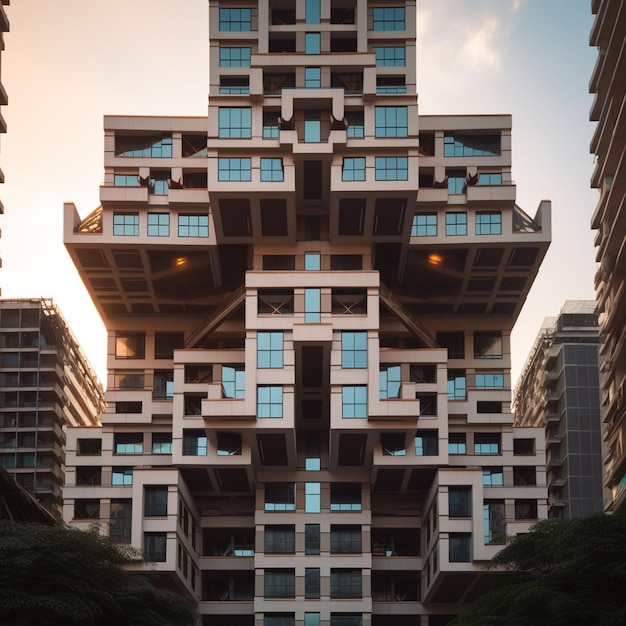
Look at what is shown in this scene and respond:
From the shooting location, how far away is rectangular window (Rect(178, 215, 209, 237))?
69.9m

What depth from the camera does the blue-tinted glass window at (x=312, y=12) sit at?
232 feet

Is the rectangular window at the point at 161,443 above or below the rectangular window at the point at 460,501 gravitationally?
above

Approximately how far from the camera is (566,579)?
3722cm

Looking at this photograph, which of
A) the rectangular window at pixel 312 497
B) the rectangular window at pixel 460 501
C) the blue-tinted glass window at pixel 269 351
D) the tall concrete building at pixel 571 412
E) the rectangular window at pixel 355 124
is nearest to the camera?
the rectangular window at pixel 460 501

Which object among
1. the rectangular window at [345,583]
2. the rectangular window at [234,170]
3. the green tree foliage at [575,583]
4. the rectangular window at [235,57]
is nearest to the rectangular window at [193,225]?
the rectangular window at [234,170]

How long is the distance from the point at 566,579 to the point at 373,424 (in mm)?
30343

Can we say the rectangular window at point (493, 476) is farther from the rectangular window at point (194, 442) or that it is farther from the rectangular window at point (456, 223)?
the rectangular window at point (194, 442)

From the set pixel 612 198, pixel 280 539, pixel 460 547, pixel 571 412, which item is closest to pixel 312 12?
pixel 612 198

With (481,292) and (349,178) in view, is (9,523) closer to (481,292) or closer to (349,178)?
(349,178)

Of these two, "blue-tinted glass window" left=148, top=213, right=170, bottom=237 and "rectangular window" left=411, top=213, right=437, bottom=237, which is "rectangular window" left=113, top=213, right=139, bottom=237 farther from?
"rectangular window" left=411, top=213, right=437, bottom=237

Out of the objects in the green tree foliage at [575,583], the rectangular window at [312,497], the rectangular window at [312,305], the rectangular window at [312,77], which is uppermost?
the rectangular window at [312,77]

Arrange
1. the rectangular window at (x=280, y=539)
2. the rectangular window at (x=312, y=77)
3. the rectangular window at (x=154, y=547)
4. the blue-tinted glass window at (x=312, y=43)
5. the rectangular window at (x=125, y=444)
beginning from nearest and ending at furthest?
the rectangular window at (x=154, y=547) → the rectangular window at (x=312, y=77) → the blue-tinted glass window at (x=312, y=43) → the rectangular window at (x=280, y=539) → the rectangular window at (x=125, y=444)

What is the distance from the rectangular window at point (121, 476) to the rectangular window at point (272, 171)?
1850 cm

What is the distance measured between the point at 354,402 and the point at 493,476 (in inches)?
387
